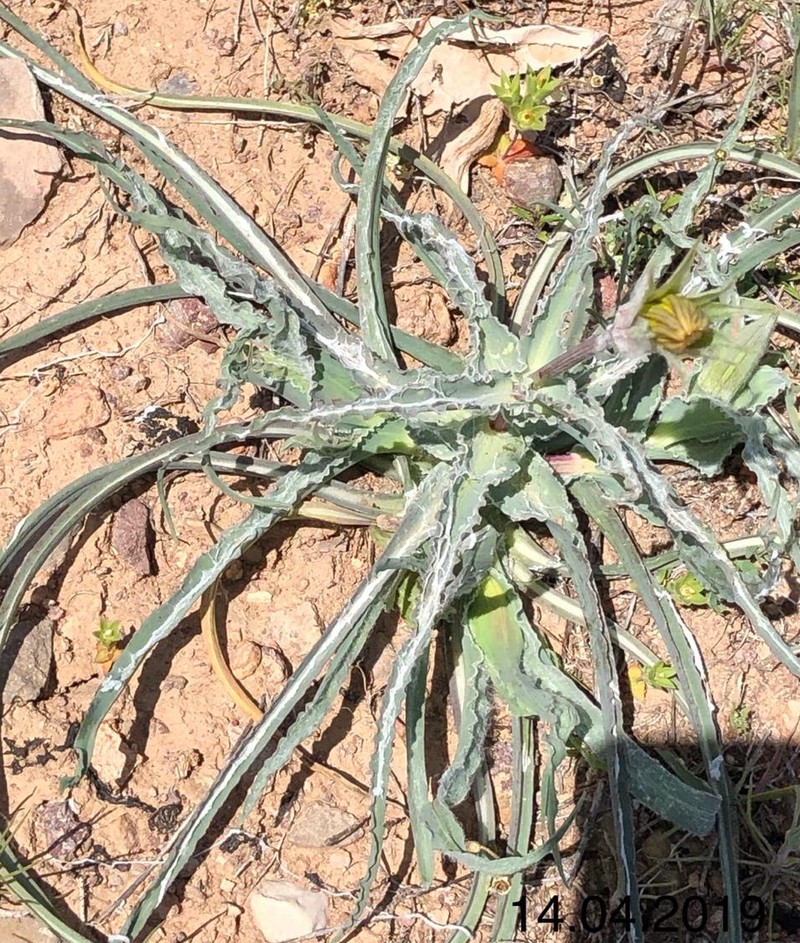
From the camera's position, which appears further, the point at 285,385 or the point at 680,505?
the point at 285,385

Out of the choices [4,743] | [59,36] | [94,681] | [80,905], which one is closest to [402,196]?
[59,36]

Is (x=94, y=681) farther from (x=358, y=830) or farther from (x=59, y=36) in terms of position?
(x=59, y=36)

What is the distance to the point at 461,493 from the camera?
1.61 m

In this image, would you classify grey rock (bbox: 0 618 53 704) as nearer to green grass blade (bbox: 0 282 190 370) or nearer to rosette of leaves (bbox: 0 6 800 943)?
rosette of leaves (bbox: 0 6 800 943)

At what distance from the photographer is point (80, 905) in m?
1.75

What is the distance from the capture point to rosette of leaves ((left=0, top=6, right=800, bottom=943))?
5.08ft

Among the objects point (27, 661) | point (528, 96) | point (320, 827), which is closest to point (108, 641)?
point (27, 661)

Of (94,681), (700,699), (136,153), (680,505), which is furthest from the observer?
(136,153)

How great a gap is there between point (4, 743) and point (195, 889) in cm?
47

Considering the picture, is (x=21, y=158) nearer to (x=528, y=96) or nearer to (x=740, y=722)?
(x=528, y=96)

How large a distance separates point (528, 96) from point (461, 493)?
0.90 m

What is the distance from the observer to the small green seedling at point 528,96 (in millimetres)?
1932

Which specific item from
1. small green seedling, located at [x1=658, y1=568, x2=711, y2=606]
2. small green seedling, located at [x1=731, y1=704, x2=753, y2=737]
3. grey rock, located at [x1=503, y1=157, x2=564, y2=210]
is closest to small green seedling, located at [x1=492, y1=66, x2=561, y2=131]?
grey rock, located at [x1=503, y1=157, x2=564, y2=210]

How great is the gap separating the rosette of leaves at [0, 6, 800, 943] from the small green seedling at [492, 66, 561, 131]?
0.25m
